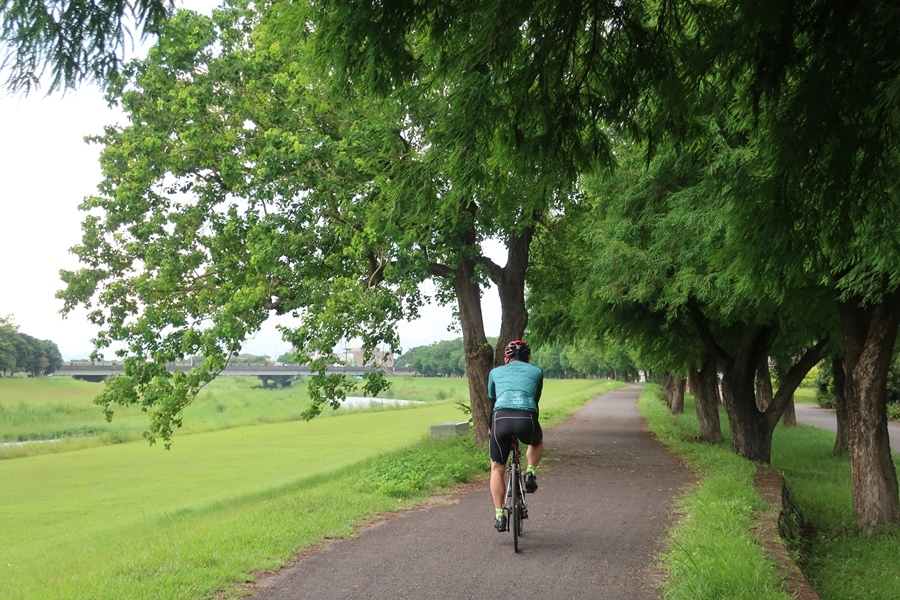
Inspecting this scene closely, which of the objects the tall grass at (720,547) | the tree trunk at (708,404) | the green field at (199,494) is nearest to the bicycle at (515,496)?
the tall grass at (720,547)

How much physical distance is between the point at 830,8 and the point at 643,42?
1.03 m

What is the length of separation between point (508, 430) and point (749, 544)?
220 cm

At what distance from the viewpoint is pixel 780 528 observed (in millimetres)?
8969

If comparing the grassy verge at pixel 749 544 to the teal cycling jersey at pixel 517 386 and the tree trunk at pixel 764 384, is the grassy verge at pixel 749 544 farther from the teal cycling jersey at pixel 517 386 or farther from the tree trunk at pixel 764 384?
the tree trunk at pixel 764 384

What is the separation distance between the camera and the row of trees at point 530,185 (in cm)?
480

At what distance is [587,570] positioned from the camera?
6707 millimetres

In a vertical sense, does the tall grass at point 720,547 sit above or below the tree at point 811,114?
below

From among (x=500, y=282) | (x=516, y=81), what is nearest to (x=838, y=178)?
(x=516, y=81)

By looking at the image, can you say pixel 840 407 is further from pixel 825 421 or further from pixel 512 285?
pixel 825 421

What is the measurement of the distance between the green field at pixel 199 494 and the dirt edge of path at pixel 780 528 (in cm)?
396

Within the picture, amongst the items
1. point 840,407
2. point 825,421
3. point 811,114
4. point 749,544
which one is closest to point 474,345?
point 840,407

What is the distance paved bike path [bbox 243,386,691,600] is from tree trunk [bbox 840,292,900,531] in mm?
2488

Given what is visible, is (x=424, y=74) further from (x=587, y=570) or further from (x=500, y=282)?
(x=500, y=282)

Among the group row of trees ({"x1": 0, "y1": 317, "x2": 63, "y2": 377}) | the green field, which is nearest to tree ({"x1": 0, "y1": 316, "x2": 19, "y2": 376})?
row of trees ({"x1": 0, "y1": 317, "x2": 63, "y2": 377})
